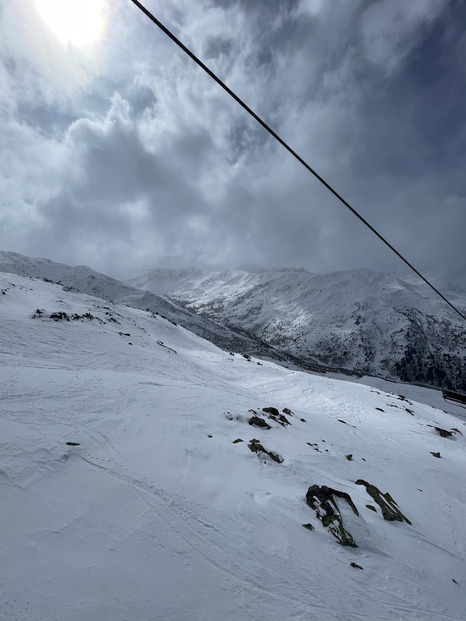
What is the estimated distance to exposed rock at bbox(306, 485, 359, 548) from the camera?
6.16 metres

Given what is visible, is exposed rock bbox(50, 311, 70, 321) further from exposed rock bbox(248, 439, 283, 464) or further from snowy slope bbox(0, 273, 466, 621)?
exposed rock bbox(248, 439, 283, 464)

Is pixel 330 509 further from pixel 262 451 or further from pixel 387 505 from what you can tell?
pixel 262 451

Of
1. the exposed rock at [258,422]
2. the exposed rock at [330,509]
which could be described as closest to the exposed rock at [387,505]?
the exposed rock at [330,509]

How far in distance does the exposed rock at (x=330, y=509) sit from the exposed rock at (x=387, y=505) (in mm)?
1236

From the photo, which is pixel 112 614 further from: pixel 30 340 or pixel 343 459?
pixel 30 340

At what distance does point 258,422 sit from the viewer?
1190cm

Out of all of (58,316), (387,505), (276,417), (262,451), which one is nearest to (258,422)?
(276,417)

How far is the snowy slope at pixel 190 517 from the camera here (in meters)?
4.05

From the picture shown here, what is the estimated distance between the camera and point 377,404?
26.1 metres

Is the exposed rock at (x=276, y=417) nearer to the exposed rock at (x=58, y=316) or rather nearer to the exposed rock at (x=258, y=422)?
the exposed rock at (x=258, y=422)

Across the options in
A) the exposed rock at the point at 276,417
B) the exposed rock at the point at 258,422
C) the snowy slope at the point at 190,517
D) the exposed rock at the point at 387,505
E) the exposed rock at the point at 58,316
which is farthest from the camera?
the exposed rock at the point at 58,316

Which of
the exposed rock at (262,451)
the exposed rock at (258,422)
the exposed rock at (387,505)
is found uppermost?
the exposed rock at (258,422)

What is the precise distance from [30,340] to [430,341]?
232737mm

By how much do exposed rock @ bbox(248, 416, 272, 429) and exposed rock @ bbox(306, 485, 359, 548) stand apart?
439 centimetres
